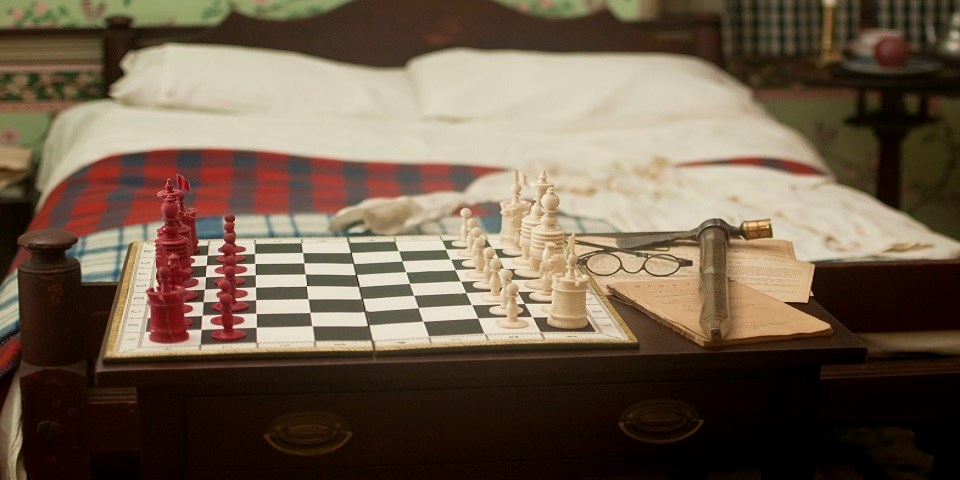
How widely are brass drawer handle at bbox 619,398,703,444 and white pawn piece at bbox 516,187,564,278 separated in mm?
274

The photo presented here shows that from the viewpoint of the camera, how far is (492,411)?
1392 millimetres

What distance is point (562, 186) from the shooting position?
2.60m

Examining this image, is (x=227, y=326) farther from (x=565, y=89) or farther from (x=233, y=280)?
(x=565, y=89)

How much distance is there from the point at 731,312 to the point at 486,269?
0.33m

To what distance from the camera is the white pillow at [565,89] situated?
326 cm

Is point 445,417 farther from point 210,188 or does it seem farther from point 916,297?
point 210,188

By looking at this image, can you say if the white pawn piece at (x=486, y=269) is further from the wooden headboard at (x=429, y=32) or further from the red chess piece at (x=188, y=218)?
the wooden headboard at (x=429, y=32)

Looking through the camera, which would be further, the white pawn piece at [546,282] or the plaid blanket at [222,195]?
the plaid blanket at [222,195]

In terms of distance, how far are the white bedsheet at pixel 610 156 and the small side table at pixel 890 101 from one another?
0.96 feet

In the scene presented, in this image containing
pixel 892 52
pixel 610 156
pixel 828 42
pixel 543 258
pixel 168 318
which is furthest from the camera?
pixel 828 42

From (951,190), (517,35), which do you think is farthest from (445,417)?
(951,190)

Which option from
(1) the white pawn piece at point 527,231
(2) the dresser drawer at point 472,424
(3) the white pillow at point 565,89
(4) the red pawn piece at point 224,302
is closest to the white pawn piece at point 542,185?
(1) the white pawn piece at point 527,231

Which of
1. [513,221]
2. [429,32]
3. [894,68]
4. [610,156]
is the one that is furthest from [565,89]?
[513,221]

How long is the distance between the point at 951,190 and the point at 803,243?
7.51 ft
